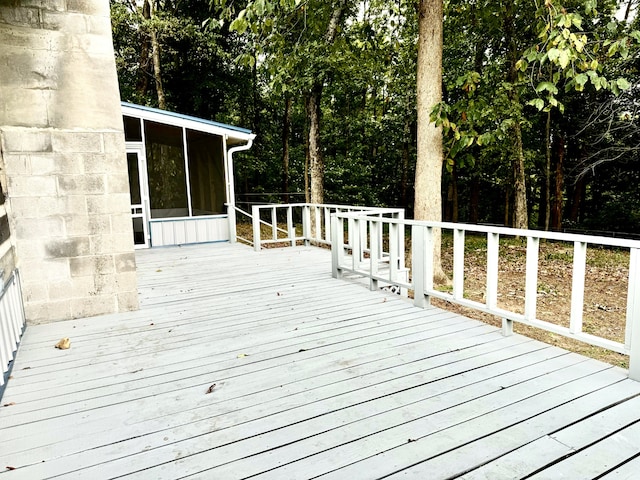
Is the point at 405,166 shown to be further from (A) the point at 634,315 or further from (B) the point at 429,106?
(A) the point at 634,315

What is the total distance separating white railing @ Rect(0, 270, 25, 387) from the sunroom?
4852 mm

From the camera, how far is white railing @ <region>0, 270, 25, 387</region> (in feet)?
8.77

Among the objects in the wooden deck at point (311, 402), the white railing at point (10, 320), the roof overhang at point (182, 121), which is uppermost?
the roof overhang at point (182, 121)

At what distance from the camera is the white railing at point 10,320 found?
2672mm

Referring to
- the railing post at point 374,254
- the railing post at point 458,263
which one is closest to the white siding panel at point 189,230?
the railing post at point 374,254

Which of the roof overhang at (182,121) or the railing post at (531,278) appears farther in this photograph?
the roof overhang at (182,121)

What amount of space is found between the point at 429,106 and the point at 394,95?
893 cm

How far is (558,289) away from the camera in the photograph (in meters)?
7.73

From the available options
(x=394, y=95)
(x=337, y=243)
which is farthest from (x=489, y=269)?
(x=394, y=95)

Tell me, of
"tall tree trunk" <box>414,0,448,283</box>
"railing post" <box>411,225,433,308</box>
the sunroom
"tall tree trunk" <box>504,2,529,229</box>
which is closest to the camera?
"railing post" <box>411,225,433,308</box>

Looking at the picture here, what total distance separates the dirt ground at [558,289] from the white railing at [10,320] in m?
4.55

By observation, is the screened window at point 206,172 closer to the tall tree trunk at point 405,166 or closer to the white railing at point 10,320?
the white railing at point 10,320

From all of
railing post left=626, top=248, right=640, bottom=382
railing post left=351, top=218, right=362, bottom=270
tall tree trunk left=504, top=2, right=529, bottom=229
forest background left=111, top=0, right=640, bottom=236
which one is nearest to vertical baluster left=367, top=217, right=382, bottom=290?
railing post left=351, top=218, right=362, bottom=270

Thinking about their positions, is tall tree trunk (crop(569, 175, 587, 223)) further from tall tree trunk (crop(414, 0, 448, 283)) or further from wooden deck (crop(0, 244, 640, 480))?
wooden deck (crop(0, 244, 640, 480))
